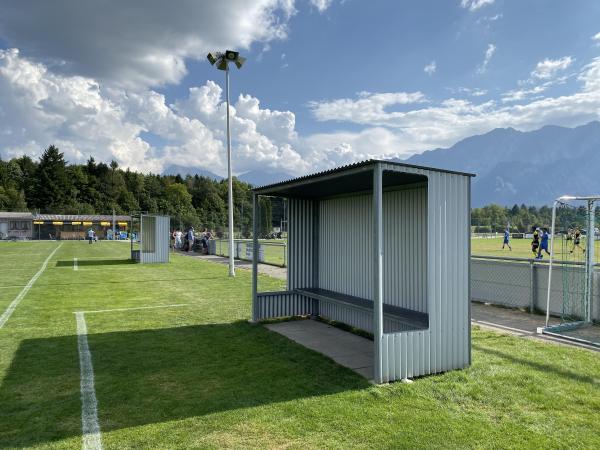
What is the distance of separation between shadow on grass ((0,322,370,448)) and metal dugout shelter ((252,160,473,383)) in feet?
3.49

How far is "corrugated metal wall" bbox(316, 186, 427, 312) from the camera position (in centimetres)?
742

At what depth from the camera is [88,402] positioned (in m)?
5.11

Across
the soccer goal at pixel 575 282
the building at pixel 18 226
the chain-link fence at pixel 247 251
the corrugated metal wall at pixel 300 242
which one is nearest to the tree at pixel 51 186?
the building at pixel 18 226

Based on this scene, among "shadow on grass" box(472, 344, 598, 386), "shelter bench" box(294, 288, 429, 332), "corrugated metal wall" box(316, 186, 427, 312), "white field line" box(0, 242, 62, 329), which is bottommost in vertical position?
"shadow on grass" box(472, 344, 598, 386)

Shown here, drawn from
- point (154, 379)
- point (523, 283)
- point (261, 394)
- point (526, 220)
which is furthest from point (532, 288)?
point (526, 220)

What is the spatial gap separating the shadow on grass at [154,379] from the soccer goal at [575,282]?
490 centimetres

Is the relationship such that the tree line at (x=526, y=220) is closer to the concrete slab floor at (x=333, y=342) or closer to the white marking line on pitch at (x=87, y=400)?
the concrete slab floor at (x=333, y=342)

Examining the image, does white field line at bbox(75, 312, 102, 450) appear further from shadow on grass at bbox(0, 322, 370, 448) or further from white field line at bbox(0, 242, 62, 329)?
white field line at bbox(0, 242, 62, 329)

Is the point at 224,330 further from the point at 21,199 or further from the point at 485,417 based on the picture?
the point at 21,199

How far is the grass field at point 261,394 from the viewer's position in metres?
4.26

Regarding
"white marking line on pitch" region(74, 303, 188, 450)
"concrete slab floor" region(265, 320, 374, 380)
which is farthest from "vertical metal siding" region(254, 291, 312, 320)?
"white marking line on pitch" region(74, 303, 188, 450)

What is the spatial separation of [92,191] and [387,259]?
9534cm

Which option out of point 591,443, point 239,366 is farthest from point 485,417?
point 239,366

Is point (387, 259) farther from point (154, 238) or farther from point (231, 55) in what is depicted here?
point (154, 238)
